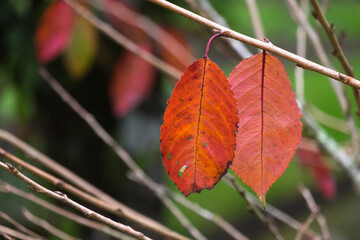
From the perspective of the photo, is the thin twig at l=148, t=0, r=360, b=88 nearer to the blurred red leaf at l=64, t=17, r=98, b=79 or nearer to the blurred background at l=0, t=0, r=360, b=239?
the blurred background at l=0, t=0, r=360, b=239

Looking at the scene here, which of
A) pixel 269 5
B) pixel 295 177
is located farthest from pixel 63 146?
pixel 269 5

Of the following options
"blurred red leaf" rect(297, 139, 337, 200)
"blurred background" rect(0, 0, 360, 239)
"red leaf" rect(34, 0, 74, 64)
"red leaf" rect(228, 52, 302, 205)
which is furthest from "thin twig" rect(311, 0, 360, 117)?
"red leaf" rect(34, 0, 74, 64)

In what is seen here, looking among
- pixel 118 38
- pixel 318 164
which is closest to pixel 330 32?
pixel 118 38

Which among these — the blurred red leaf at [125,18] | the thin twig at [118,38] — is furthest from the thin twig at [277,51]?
the blurred red leaf at [125,18]

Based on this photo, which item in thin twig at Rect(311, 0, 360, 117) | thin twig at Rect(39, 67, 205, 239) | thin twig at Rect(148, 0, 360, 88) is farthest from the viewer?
thin twig at Rect(39, 67, 205, 239)

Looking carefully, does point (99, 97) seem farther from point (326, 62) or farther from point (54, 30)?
point (326, 62)

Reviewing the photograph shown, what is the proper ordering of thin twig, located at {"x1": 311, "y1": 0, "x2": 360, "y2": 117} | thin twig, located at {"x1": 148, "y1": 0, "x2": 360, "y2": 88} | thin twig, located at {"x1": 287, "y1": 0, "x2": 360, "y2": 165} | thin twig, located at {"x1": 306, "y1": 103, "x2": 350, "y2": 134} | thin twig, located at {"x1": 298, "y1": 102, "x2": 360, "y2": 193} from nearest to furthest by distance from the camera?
thin twig, located at {"x1": 148, "y1": 0, "x2": 360, "y2": 88}, thin twig, located at {"x1": 311, "y1": 0, "x2": 360, "y2": 117}, thin twig, located at {"x1": 287, "y1": 0, "x2": 360, "y2": 165}, thin twig, located at {"x1": 298, "y1": 102, "x2": 360, "y2": 193}, thin twig, located at {"x1": 306, "y1": 103, "x2": 350, "y2": 134}
